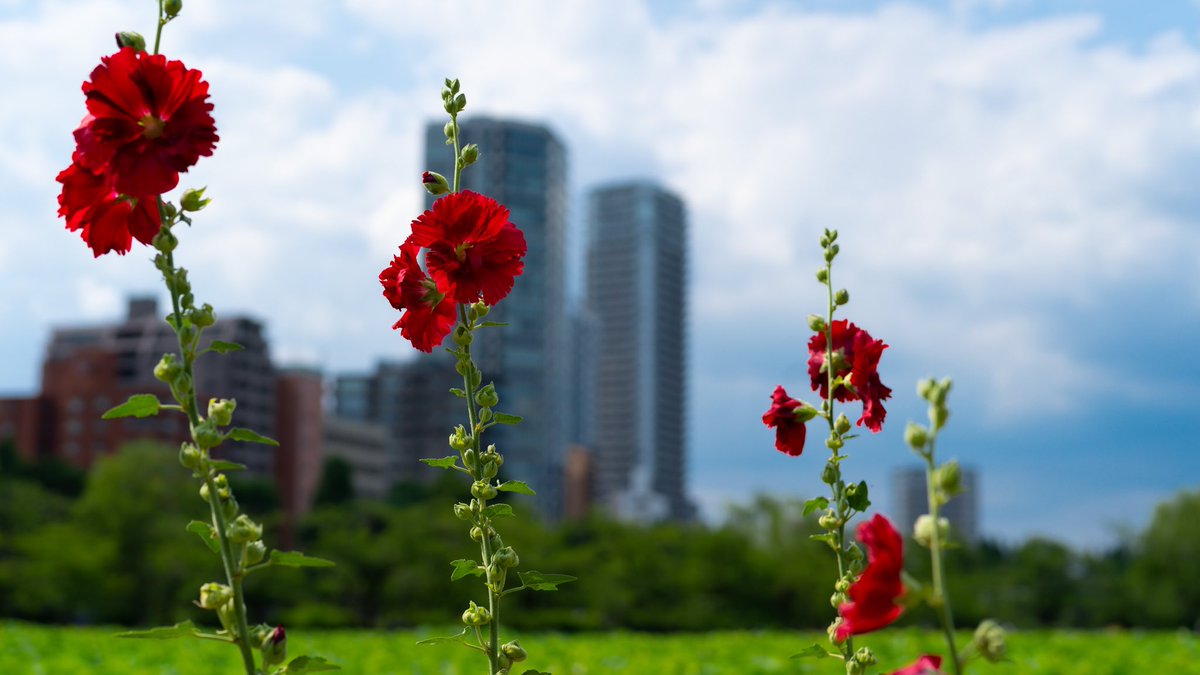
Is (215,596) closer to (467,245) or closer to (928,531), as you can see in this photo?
(467,245)

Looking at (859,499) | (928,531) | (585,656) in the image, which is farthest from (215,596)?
(585,656)

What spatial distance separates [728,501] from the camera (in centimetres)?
3500

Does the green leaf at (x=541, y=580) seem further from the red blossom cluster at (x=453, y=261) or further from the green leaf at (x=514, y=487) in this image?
the red blossom cluster at (x=453, y=261)

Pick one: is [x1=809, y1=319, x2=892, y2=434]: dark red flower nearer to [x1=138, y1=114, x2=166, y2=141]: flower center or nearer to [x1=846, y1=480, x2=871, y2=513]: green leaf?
[x1=846, y1=480, x2=871, y2=513]: green leaf

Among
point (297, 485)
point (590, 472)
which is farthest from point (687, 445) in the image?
point (297, 485)

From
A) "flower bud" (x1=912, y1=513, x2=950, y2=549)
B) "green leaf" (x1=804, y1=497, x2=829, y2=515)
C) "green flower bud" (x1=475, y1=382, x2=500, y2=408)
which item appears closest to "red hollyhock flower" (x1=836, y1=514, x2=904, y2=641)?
"flower bud" (x1=912, y1=513, x2=950, y2=549)

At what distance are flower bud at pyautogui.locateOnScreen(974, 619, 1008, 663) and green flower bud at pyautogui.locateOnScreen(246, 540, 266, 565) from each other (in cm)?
88

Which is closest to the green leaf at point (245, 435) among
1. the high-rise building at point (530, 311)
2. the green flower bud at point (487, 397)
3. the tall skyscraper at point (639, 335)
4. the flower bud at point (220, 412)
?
the flower bud at point (220, 412)

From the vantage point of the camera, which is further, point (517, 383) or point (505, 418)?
point (517, 383)

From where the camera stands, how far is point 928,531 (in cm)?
107

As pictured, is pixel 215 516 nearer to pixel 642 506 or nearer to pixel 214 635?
pixel 214 635

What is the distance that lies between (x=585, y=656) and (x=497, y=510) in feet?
28.5

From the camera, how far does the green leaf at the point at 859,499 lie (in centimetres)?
176

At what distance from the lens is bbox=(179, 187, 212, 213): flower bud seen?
1.47 meters
